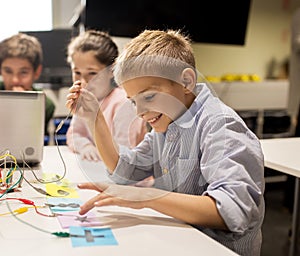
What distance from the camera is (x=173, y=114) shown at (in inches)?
41.3

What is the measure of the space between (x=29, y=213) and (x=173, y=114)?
1.32 ft

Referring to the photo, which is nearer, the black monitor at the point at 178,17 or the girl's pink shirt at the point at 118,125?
the girl's pink shirt at the point at 118,125

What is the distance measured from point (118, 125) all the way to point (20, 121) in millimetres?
310

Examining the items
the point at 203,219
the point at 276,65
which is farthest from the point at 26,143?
the point at 276,65

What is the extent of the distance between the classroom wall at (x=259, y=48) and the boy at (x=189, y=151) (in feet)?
9.41

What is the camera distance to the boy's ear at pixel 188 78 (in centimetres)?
101

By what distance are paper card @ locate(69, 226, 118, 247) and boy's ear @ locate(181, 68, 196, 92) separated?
1.25ft

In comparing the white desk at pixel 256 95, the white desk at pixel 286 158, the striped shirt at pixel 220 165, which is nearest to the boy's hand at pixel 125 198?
the striped shirt at pixel 220 165

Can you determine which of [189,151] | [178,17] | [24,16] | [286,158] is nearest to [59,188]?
[189,151]

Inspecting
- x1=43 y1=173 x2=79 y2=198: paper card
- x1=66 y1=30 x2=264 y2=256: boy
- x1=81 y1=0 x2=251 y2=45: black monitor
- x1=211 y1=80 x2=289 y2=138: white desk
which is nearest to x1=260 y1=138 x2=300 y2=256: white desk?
x1=66 y1=30 x2=264 y2=256: boy

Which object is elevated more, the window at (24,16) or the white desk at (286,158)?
the window at (24,16)

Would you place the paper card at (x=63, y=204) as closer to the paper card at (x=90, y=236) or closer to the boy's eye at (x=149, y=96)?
the paper card at (x=90, y=236)

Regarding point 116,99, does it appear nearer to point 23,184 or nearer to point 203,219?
point 23,184

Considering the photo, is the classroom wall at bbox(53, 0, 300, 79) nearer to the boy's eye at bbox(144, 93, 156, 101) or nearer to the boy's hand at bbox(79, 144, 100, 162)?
the boy's hand at bbox(79, 144, 100, 162)
